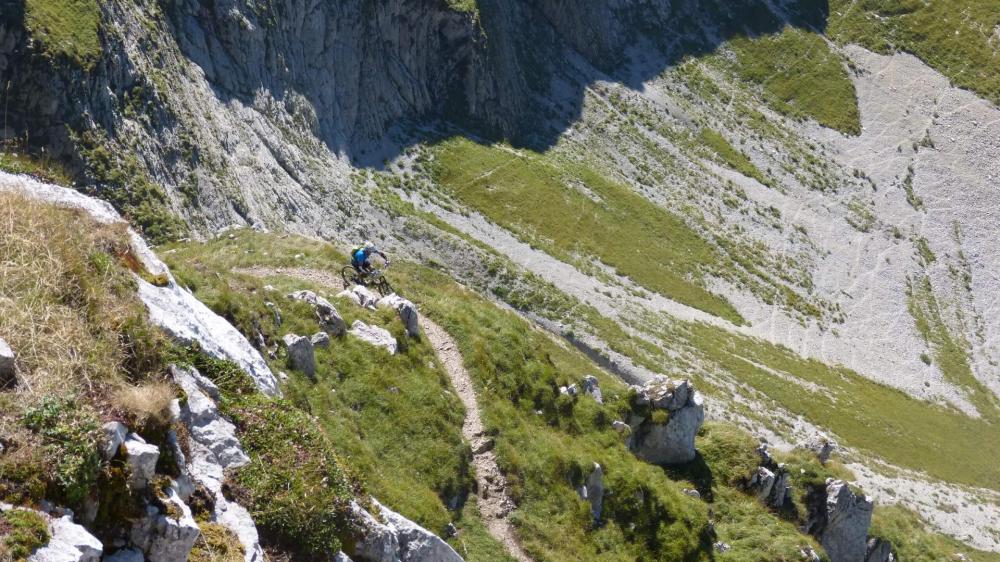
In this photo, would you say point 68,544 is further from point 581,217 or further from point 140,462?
point 581,217

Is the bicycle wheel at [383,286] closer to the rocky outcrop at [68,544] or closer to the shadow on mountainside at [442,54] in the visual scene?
the rocky outcrop at [68,544]

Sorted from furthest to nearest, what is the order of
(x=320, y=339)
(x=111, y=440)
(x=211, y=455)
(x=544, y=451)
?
(x=544, y=451) → (x=320, y=339) → (x=211, y=455) → (x=111, y=440)

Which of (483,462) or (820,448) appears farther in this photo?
(820,448)

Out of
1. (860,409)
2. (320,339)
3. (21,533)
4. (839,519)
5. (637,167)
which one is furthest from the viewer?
(637,167)

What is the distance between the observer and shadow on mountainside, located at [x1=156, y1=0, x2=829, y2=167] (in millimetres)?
65312

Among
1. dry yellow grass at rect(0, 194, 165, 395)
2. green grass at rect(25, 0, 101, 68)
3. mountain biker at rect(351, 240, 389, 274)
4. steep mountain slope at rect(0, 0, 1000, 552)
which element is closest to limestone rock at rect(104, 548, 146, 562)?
dry yellow grass at rect(0, 194, 165, 395)

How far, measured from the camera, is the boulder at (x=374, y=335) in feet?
89.8

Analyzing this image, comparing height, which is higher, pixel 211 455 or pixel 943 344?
pixel 211 455

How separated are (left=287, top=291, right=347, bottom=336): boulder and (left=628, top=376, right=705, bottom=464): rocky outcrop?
14078 millimetres

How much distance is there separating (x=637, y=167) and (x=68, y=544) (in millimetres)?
96908

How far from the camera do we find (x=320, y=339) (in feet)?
83.5

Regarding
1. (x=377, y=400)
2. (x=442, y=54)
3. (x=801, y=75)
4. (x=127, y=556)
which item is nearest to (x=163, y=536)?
(x=127, y=556)

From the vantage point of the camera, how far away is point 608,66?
12119 cm

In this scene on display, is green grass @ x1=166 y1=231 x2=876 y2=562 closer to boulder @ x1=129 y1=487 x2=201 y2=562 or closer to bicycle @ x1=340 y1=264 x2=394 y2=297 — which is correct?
bicycle @ x1=340 y1=264 x2=394 y2=297
